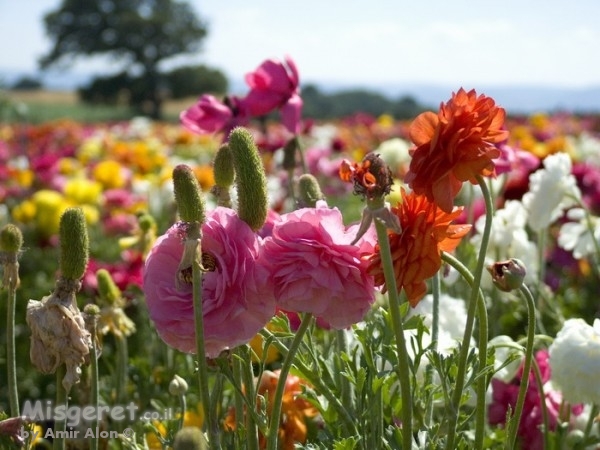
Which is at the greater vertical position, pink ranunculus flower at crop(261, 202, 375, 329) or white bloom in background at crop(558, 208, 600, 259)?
pink ranunculus flower at crop(261, 202, 375, 329)

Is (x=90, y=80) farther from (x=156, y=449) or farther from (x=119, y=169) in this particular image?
(x=156, y=449)

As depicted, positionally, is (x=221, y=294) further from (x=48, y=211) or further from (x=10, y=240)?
(x=48, y=211)

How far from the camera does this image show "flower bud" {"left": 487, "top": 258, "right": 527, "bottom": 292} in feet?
2.96

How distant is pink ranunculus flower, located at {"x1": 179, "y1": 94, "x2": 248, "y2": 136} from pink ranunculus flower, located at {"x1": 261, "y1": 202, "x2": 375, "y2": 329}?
0.87 m

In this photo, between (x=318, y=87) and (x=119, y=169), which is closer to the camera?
(x=119, y=169)

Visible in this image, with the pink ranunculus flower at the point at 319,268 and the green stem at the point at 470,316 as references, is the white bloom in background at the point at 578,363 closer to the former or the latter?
the green stem at the point at 470,316

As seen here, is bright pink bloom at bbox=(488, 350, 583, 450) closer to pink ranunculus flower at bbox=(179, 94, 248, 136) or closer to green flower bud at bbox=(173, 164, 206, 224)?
pink ranunculus flower at bbox=(179, 94, 248, 136)

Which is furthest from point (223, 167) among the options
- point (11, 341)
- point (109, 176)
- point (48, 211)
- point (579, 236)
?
point (109, 176)

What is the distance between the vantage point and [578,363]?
1.15 metres

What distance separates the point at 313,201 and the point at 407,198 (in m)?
0.18

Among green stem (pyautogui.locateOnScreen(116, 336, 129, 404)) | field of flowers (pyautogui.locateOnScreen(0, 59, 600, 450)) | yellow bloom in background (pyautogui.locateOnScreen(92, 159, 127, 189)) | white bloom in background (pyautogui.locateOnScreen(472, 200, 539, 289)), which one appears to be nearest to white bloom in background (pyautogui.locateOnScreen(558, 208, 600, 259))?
white bloom in background (pyautogui.locateOnScreen(472, 200, 539, 289))

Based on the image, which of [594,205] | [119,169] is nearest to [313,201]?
[594,205]

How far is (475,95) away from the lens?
0.85m

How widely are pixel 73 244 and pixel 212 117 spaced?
0.86 metres
